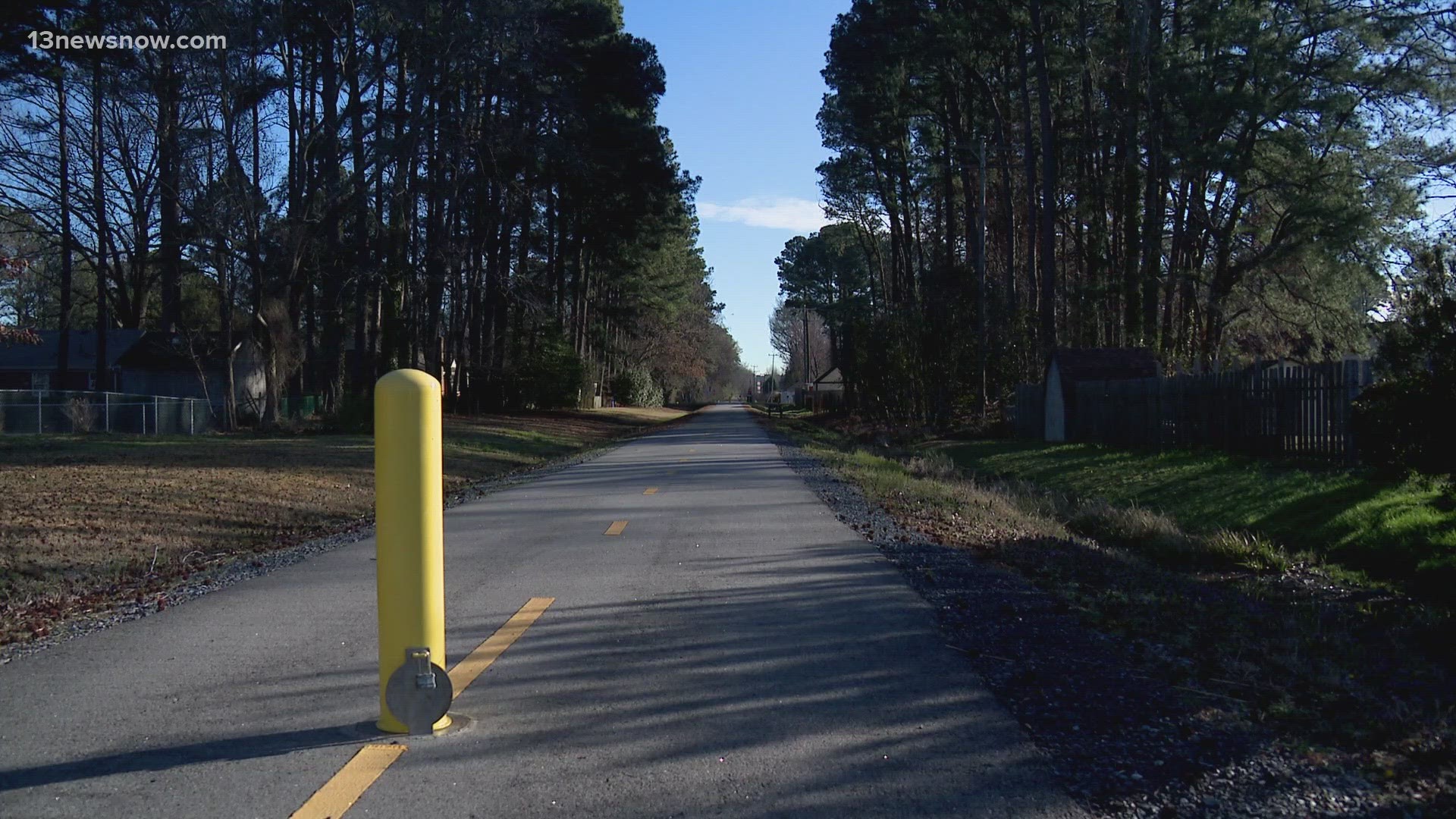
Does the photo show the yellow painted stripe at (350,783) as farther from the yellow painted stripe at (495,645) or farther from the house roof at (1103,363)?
the house roof at (1103,363)

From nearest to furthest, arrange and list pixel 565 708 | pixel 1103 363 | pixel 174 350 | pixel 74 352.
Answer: pixel 565 708 → pixel 1103 363 → pixel 174 350 → pixel 74 352

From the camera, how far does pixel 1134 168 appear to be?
3497 cm

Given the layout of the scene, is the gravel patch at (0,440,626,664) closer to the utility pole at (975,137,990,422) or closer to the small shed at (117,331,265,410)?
the small shed at (117,331,265,410)

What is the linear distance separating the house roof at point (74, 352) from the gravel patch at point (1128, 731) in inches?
2010

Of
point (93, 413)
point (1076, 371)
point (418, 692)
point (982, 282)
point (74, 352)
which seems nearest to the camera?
point (418, 692)

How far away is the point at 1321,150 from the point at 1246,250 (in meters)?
6.44

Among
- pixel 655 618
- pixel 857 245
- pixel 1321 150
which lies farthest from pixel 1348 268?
pixel 857 245

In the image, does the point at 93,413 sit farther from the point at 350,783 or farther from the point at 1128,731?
the point at 1128,731

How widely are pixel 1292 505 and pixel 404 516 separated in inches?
594

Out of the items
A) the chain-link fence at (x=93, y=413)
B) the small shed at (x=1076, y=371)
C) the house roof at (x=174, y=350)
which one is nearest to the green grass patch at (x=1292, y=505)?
the small shed at (x=1076, y=371)

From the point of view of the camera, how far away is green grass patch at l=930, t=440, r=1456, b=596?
42.7 feet

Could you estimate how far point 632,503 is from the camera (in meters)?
15.9

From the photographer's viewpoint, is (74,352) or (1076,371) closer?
(1076,371)

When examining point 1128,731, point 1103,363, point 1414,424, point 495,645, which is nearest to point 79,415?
point 495,645
